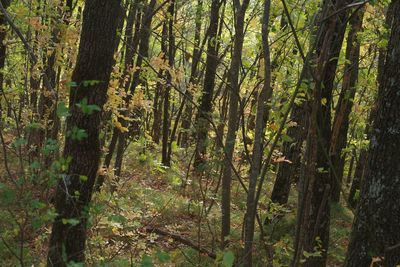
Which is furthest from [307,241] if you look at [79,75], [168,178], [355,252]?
[168,178]

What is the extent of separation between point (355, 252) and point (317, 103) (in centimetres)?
120

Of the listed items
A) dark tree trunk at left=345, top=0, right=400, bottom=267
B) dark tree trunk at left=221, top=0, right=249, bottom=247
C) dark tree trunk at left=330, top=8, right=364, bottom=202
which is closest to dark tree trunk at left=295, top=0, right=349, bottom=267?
dark tree trunk at left=330, top=8, right=364, bottom=202

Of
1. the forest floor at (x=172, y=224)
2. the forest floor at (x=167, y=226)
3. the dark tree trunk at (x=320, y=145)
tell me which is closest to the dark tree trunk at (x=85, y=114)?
the forest floor at (x=167, y=226)

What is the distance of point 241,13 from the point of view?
4598mm

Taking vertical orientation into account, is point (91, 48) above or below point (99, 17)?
below

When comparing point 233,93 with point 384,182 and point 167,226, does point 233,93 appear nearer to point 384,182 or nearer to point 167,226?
point 384,182

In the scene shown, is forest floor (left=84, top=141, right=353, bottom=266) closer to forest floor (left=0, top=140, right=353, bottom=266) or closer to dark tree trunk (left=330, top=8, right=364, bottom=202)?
forest floor (left=0, top=140, right=353, bottom=266)

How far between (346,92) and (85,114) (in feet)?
7.69

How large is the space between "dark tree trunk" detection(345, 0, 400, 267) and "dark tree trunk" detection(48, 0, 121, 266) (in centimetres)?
229

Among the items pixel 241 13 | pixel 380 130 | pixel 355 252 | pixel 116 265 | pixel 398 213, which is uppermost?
pixel 241 13

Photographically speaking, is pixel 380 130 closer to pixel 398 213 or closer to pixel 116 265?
pixel 398 213

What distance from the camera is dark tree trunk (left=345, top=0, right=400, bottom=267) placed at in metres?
3.15

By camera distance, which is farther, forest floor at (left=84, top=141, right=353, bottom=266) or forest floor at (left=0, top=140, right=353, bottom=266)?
forest floor at (left=84, top=141, right=353, bottom=266)

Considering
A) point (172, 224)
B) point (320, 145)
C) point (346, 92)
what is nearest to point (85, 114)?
point (346, 92)
